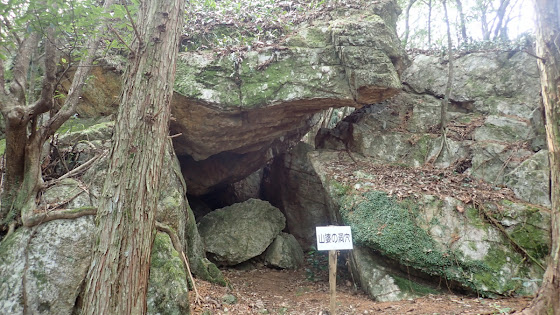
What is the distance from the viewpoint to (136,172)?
295cm

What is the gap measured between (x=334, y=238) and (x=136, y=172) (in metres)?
2.80

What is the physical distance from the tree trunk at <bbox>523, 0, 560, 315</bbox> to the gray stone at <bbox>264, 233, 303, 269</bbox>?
5270 mm

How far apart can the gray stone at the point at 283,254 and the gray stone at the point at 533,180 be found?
5146 mm

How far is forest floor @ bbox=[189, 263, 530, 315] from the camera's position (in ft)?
16.4

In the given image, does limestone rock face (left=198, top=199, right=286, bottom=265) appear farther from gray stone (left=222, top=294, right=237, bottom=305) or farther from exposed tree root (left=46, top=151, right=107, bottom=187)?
exposed tree root (left=46, top=151, right=107, bottom=187)

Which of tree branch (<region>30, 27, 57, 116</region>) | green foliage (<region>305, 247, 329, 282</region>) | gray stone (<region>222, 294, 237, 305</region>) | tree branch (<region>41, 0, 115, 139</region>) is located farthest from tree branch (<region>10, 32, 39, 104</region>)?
green foliage (<region>305, 247, 329, 282</region>)

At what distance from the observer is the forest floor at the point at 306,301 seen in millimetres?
4988

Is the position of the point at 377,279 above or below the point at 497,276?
below

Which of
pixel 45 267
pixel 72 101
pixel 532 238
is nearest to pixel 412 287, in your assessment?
pixel 532 238

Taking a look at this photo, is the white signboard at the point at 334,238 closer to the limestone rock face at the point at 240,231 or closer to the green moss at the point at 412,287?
the green moss at the point at 412,287

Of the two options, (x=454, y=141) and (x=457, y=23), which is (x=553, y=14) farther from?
(x=457, y=23)

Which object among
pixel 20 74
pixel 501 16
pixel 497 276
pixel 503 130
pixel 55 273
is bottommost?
pixel 497 276

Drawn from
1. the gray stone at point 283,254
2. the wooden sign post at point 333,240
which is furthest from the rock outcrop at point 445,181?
the wooden sign post at point 333,240

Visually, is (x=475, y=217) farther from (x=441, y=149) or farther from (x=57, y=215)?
(x=57, y=215)
